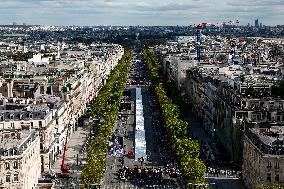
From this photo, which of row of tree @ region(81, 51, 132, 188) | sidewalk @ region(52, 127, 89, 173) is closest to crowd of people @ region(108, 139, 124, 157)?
row of tree @ region(81, 51, 132, 188)

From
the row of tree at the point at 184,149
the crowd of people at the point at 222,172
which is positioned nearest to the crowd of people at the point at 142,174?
the row of tree at the point at 184,149

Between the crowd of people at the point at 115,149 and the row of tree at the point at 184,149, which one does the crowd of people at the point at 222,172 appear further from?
the crowd of people at the point at 115,149

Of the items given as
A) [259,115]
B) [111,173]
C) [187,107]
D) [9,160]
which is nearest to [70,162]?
[111,173]

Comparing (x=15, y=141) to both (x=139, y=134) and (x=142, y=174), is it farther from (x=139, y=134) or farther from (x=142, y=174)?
(x=139, y=134)

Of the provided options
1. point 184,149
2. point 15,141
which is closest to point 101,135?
point 184,149

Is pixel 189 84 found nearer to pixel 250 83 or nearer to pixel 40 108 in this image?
pixel 250 83

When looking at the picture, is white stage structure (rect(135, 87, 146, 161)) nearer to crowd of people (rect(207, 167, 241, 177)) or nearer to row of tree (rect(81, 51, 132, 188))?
row of tree (rect(81, 51, 132, 188))

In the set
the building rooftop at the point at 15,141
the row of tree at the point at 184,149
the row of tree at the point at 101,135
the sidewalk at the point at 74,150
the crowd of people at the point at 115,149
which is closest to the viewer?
the building rooftop at the point at 15,141

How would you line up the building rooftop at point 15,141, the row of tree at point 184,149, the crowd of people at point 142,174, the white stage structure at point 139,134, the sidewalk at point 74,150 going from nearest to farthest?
the building rooftop at point 15,141, the row of tree at point 184,149, the crowd of people at point 142,174, the sidewalk at point 74,150, the white stage structure at point 139,134
